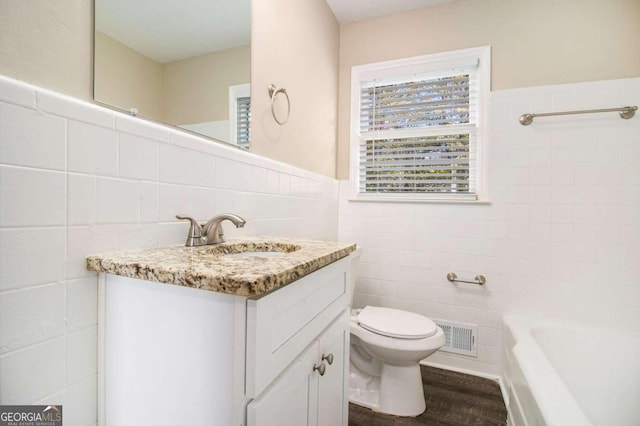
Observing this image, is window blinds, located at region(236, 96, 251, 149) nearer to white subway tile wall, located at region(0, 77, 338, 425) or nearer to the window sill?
white subway tile wall, located at region(0, 77, 338, 425)

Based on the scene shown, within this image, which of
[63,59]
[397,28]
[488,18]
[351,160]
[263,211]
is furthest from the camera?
[351,160]

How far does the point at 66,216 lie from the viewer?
672 mm

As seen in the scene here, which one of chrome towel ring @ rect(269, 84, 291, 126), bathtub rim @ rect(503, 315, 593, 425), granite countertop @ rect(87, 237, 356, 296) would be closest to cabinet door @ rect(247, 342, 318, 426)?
granite countertop @ rect(87, 237, 356, 296)

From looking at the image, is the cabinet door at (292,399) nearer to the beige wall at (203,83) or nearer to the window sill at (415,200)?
the beige wall at (203,83)

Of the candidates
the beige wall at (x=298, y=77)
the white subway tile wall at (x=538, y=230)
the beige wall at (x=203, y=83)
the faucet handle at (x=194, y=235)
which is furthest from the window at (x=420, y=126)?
the faucet handle at (x=194, y=235)

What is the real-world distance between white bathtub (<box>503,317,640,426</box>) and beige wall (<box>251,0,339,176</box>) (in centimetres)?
147

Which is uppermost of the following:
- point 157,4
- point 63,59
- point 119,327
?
point 157,4

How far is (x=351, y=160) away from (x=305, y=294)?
169 centimetres

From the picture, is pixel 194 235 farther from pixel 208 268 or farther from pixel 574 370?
pixel 574 370

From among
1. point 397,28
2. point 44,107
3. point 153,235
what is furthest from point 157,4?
point 397,28

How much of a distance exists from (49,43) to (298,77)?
4.09ft

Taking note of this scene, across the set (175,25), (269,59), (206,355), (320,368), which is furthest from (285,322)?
(269,59)

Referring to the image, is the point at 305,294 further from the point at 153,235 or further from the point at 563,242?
the point at 563,242

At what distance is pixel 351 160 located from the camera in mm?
2316
